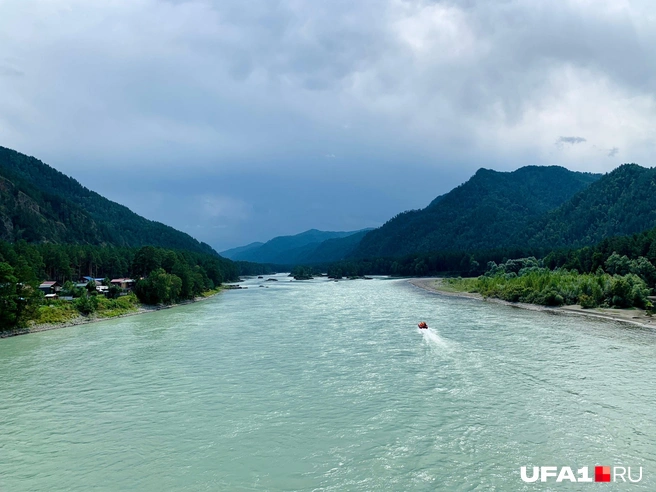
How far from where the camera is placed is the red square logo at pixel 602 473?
1681cm

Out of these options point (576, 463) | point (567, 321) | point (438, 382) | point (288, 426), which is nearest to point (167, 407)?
point (288, 426)

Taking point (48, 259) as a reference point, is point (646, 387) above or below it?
below

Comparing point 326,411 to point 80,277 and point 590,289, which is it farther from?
point 80,277

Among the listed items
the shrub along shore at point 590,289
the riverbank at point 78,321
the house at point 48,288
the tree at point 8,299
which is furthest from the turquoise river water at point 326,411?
the house at point 48,288

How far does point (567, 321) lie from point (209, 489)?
54.0m

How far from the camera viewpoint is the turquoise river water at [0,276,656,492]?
17.7 m

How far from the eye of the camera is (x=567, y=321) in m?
57.9

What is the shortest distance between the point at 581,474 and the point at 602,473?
83 centimetres

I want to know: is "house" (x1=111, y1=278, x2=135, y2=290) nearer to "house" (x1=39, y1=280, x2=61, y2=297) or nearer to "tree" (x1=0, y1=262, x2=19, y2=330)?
"house" (x1=39, y1=280, x2=61, y2=297)

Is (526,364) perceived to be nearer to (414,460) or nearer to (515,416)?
(515,416)

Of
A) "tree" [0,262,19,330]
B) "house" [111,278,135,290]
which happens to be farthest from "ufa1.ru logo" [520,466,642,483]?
"house" [111,278,135,290]

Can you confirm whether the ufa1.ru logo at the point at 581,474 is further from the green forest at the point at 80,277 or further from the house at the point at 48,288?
the house at the point at 48,288

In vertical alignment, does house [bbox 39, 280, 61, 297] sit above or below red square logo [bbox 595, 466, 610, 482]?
above

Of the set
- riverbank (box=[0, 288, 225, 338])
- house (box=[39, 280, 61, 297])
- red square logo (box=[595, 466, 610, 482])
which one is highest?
house (box=[39, 280, 61, 297])
